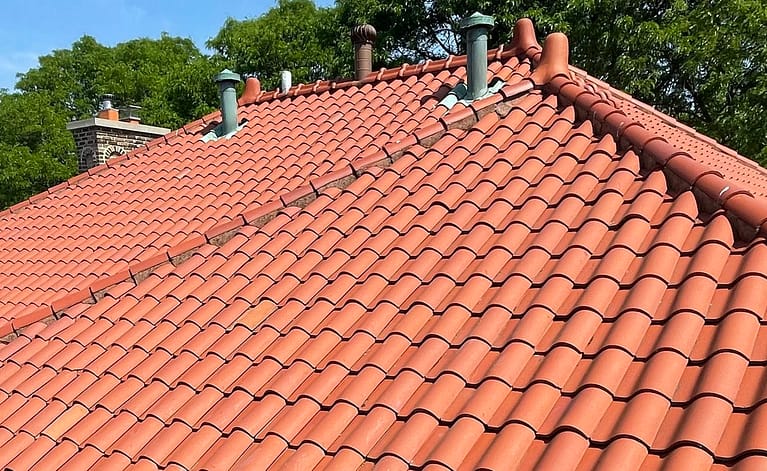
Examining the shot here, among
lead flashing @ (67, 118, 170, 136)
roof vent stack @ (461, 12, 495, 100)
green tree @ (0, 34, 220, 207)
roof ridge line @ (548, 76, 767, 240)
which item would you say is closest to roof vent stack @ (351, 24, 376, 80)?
roof vent stack @ (461, 12, 495, 100)

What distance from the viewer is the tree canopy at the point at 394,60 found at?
1376 centimetres

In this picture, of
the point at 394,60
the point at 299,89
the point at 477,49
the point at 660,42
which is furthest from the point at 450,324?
the point at 394,60

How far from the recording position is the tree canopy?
13758mm

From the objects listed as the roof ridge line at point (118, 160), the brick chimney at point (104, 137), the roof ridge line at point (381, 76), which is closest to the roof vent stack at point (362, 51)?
the roof ridge line at point (381, 76)

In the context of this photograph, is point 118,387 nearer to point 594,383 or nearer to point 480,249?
point 480,249

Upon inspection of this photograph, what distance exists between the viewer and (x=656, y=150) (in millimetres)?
4121

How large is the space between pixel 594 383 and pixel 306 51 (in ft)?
70.5

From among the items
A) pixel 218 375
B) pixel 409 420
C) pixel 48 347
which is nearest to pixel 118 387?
pixel 218 375

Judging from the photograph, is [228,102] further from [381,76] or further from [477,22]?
[477,22]

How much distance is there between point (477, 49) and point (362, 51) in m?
3.49

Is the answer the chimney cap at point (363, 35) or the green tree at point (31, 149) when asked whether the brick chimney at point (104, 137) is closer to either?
the chimney cap at point (363, 35)

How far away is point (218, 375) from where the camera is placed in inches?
147

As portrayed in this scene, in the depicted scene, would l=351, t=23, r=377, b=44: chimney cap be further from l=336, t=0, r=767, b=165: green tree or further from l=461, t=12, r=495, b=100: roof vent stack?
l=336, t=0, r=767, b=165: green tree

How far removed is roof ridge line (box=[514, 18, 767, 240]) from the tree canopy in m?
9.00
